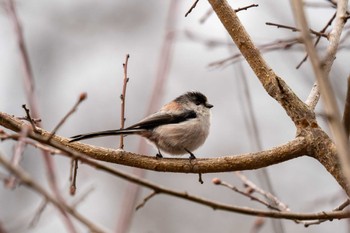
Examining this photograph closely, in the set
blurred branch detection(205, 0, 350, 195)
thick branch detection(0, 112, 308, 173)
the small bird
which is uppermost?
blurred branch detection(205, 0, 350, 195)

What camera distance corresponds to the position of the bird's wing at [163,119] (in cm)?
399

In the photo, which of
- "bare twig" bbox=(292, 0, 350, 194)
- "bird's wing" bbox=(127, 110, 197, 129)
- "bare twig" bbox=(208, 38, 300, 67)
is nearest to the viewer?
"bare twig" bbox=(292, 0, 350, 194)

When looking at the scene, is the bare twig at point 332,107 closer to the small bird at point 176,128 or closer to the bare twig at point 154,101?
the bare twig at point 154,101

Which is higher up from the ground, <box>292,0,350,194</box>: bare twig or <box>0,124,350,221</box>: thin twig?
<box>292,0,350,194</box>: bare twig

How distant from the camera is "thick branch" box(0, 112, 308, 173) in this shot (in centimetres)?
238

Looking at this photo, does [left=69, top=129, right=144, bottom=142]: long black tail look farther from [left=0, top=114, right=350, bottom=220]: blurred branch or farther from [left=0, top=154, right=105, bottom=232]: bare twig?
[left=0, top=154, right=105, bottom=232]: bare twig

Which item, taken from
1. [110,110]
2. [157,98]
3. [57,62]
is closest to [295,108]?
[157,98]

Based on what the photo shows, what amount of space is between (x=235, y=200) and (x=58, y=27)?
4.87m

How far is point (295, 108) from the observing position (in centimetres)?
245

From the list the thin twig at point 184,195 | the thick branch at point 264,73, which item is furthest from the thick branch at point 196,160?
the thin twig at point 184,195

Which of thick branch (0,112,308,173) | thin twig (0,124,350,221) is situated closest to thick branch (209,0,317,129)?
thick branch (0,112,308,173)

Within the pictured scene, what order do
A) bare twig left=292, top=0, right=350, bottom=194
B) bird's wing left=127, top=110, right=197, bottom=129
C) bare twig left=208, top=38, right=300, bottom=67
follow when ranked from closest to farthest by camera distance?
bare twig left=292, top=0, right=350, bottom=194 → bare twig left=208, top=38, right=300, bottom=67 → bird's wing left=127, top=110, right=197, bottom=129

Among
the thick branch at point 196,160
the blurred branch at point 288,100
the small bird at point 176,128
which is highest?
the blurred branch at point 288,100

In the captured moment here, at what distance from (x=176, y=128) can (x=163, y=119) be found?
0.43 feet
